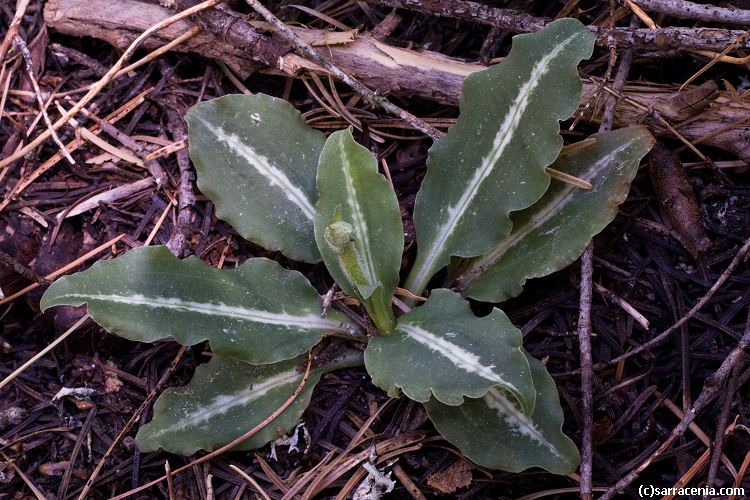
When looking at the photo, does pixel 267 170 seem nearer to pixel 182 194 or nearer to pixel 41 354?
pixel 182 194

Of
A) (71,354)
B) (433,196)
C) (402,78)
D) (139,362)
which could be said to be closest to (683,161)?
(433,196)

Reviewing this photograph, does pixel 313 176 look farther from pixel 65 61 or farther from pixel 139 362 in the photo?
pixel 65 61

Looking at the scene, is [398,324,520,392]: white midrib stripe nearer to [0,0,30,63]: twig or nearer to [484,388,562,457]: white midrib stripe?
[484,388,562,457]: white midrib stripe

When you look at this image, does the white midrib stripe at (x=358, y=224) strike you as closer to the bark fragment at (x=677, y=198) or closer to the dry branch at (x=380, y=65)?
the dry branch at (x=380, y=65)

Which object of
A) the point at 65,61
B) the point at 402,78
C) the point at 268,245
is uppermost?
the point at 402,78

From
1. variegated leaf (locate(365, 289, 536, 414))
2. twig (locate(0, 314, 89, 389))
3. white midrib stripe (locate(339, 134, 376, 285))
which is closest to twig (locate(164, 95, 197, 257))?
twig (locate(0, 314, 89, 389))

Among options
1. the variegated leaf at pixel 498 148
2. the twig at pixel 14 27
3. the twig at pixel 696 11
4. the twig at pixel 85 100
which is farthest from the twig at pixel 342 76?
the twig at pixel 14 27
